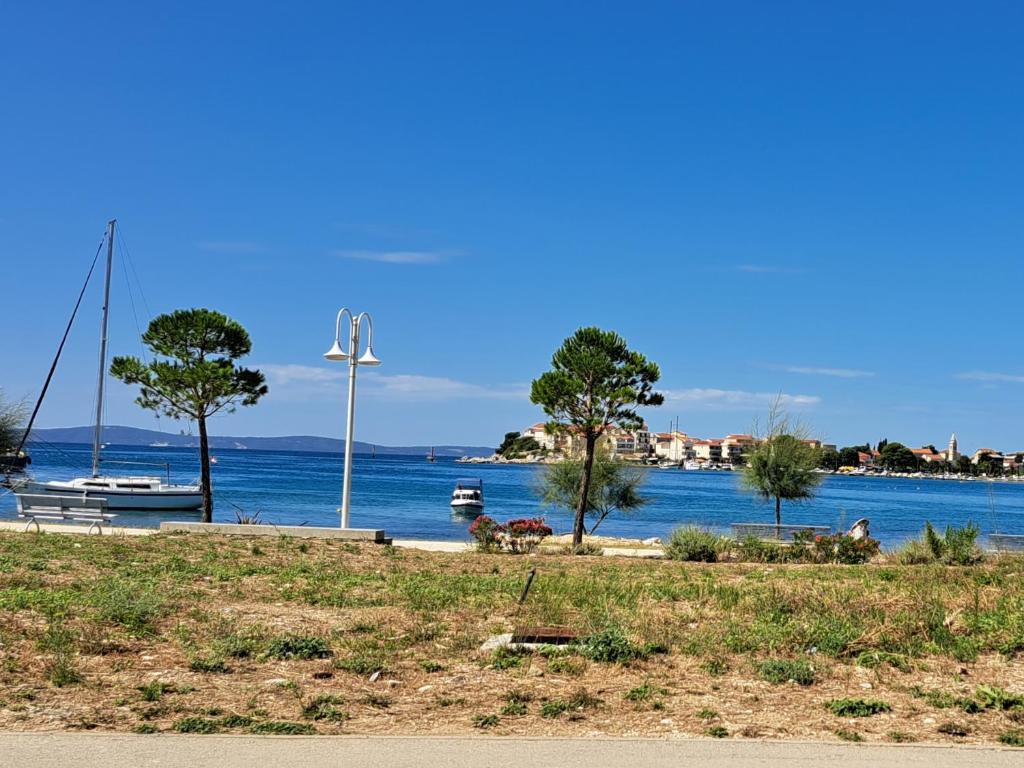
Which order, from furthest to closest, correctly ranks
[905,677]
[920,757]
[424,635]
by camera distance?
[424,635], [905,677], [920,757]

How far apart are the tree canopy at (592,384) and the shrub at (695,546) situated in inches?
236

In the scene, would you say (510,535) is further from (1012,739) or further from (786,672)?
(1012,739)

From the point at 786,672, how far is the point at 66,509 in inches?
799

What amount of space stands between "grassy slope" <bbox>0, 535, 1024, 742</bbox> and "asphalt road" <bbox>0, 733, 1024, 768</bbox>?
0.32m

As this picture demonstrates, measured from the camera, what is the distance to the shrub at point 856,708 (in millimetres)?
7340

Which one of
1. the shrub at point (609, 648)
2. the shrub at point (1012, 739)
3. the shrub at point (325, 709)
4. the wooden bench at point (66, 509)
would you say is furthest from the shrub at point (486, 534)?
the shrub at point (1012, 739)

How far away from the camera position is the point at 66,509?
24.0 m

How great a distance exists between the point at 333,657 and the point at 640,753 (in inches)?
136

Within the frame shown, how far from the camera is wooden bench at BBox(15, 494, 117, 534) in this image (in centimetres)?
2269

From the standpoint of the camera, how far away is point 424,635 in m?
9.74

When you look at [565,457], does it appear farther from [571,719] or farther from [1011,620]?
[571,719]

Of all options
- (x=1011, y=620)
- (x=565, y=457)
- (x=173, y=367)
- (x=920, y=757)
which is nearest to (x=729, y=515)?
(x=565, y=457)

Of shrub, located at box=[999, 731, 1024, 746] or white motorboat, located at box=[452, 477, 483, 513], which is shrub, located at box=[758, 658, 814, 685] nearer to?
shrub, located at box=[999, 731, 1024, 746]

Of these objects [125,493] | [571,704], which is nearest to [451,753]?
[571,704]
